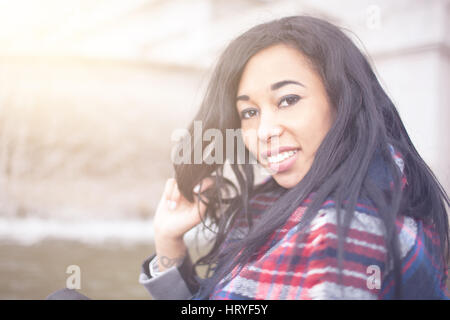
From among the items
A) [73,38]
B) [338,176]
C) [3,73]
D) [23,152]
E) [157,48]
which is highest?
[157,48]

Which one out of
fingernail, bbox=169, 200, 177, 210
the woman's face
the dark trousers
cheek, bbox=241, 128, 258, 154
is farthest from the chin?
the dark trousers

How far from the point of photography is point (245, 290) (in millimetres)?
851

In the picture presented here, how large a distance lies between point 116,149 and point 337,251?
4378 millimetres

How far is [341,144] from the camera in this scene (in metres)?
0.90

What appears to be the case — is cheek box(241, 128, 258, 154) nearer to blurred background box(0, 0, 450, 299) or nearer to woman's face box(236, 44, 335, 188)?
woman's face box(236, 44, 335, 188)

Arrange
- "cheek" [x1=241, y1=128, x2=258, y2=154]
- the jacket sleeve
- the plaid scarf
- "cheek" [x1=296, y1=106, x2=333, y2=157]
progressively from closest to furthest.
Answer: the plaid scarf < "cheek" [x1=296, y1=106, x2=333, y2=157] < "cheek" [x1=241, y1=128, x2=258, y2=154] < the jacket sleeve

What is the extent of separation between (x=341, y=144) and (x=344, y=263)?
29 centimetres

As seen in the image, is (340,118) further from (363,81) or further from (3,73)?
(3,73)

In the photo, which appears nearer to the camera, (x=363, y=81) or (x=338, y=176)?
(x=338, y=176)

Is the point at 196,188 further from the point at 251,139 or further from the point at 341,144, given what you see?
the point at 341,144

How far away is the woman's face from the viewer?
98 cm

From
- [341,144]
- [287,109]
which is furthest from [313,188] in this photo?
[287,109]
